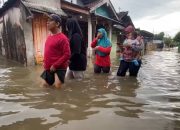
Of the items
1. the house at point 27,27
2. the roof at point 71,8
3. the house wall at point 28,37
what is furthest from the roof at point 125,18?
the house wall at point 28,37

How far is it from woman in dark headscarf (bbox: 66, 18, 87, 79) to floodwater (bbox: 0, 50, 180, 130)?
301 millimetres

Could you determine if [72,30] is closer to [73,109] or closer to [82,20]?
[73,109]

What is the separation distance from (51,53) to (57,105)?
55.8 inches

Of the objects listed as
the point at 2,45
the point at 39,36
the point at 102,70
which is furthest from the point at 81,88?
the point at 2,45

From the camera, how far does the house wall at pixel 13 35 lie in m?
11.2

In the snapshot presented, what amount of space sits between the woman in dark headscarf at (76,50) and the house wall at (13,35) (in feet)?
16.8

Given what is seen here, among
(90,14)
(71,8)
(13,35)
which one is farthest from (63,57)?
(90,14)

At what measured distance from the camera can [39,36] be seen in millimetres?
11875

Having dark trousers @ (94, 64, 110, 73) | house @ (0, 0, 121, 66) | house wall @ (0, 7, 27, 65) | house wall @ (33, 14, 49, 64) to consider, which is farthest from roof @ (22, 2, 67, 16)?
dark trousers @ (94, 64, 110, 73)

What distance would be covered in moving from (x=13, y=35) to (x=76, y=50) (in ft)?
23.1

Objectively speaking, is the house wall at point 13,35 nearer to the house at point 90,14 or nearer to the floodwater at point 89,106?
the house at point 90,14

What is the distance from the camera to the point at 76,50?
613cm

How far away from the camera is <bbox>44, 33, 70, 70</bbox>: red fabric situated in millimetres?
5348

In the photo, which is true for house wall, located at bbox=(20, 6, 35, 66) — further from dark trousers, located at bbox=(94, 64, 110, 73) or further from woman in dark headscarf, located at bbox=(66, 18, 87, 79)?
woman in dark headscarf, located at bbox=(66, 18, 87, 79)
